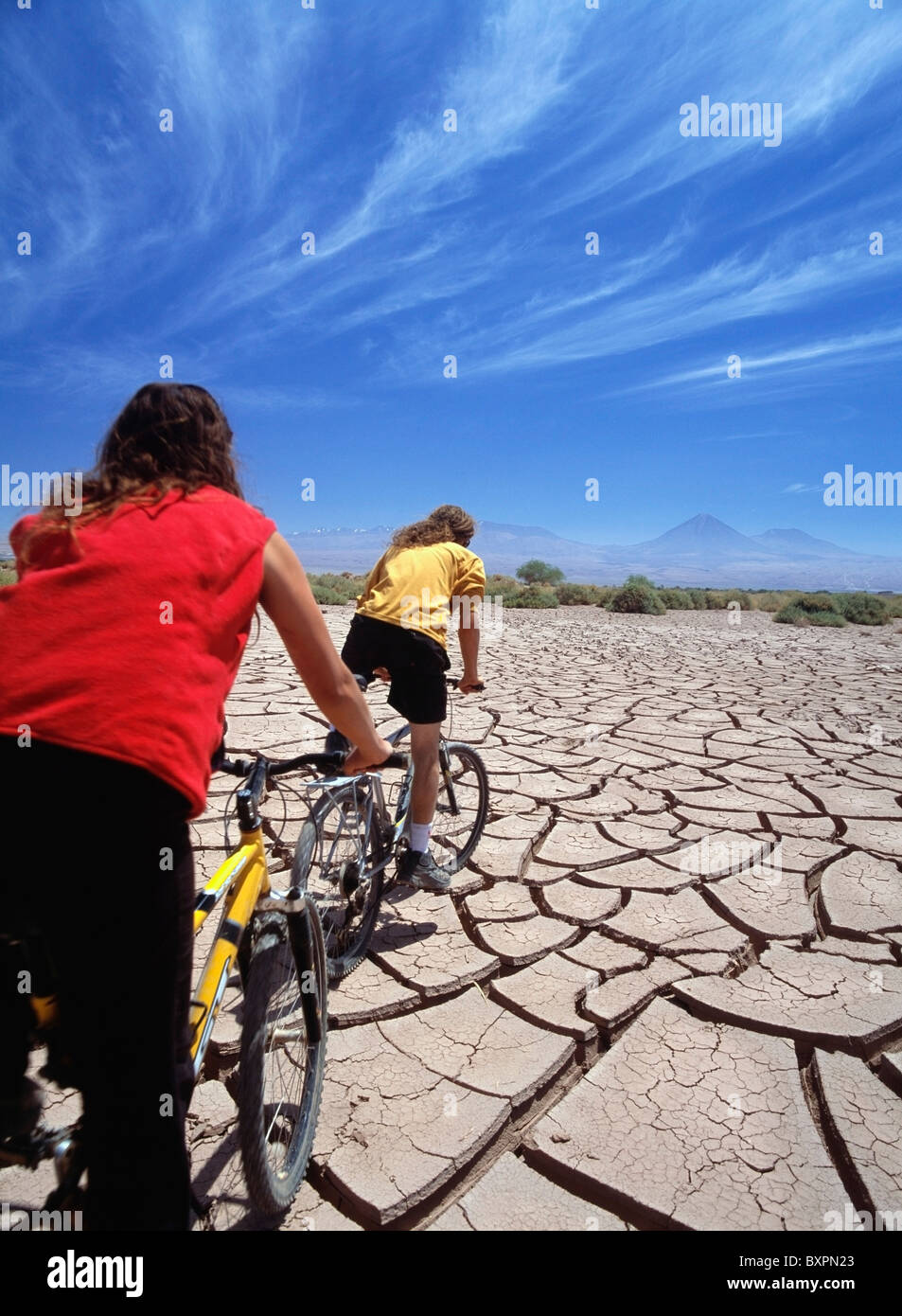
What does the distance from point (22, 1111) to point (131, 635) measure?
2.00 feet

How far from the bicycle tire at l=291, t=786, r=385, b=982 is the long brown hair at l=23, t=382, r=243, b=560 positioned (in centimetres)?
111

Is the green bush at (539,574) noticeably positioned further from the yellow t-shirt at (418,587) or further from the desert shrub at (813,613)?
the yellow t-shirt at (418,587)

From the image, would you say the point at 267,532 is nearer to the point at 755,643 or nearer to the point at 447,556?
the point at 447,556

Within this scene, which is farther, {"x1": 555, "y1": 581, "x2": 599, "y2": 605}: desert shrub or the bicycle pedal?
{"x1": 555, "y1": 581, "x2": 599, "y2": 605}: desert shrub

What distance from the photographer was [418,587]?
239cm

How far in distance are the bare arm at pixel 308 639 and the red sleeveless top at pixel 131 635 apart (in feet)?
0.23

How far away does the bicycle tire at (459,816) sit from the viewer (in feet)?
9.69

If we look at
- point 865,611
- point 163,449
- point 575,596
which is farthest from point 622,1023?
point 575,596

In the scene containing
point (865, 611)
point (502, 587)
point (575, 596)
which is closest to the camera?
point (865, 611)

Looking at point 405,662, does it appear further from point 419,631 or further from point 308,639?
point 308,639

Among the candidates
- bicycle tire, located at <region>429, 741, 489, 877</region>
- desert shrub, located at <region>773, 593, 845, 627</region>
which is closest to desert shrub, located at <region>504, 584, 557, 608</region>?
desert shrub, located at <region>773, 593, 845, 627</region>

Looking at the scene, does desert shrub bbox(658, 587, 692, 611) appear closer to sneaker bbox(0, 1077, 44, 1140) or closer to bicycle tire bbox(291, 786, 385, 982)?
bicycle tire bbox(291, 786, 385, 982)

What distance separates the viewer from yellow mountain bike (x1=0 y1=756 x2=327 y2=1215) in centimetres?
93
